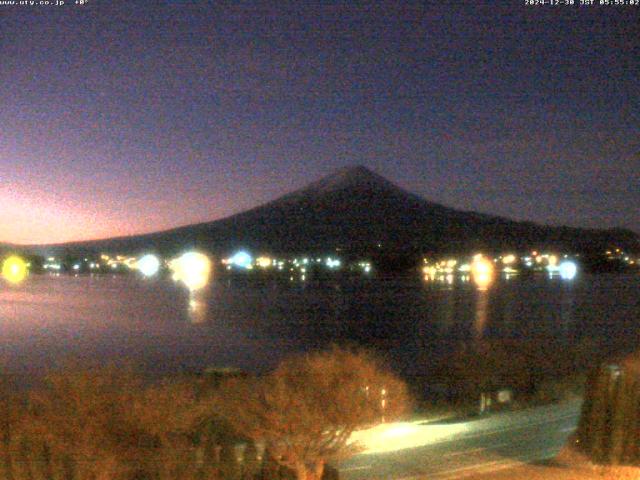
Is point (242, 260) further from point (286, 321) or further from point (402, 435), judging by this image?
point (402, 435)

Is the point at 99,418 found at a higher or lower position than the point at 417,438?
higher

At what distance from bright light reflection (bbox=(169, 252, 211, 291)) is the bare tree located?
100362mm

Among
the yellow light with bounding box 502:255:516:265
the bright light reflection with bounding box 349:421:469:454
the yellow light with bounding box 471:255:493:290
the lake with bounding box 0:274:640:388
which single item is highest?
the yellow light with bounding box 502:255:516:265

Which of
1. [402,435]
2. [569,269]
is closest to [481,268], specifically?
[569,269]

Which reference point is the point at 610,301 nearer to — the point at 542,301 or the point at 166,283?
the point at 542,301

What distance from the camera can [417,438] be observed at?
12523 mm

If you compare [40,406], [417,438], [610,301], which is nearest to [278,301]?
[610,301]

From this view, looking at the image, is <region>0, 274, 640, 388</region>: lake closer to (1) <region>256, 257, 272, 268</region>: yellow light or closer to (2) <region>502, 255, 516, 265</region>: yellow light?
(2) <region>502, 255, 516, 265</region>: yellow light

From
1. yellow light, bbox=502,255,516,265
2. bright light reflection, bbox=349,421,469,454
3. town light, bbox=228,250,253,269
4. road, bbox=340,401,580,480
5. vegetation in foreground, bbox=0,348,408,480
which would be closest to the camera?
vegetation in foreground, bbox=0,348,408,480

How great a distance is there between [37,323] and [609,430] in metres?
41.5

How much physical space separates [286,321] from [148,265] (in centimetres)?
6797

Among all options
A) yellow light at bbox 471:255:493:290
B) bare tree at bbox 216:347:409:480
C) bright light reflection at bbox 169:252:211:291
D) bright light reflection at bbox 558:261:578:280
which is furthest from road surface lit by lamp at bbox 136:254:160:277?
bare tree at bbox 216:347:409:480

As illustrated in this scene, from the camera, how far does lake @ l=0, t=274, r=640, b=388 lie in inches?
1258

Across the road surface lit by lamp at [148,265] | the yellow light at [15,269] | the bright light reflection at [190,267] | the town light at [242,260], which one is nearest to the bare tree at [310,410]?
the yellow light at [15,269]
